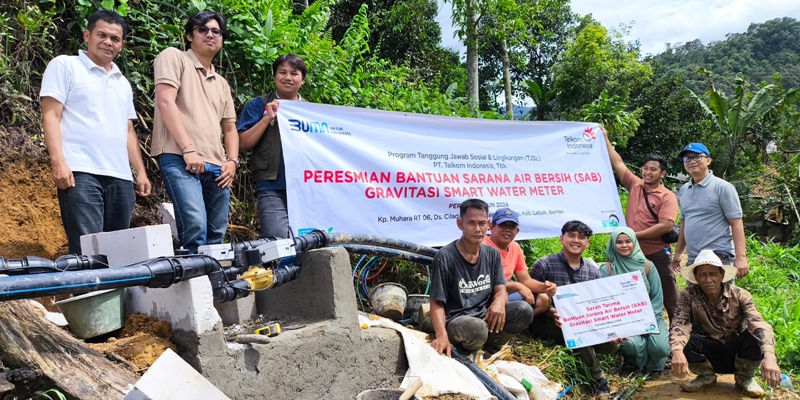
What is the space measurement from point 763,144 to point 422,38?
8.98m

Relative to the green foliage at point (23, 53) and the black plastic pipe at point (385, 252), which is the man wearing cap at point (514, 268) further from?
the green foliage at point (23, 53)

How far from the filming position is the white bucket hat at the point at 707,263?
171 inches

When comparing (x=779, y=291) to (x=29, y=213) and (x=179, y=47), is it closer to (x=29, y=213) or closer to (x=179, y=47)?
(x=179, y=47)

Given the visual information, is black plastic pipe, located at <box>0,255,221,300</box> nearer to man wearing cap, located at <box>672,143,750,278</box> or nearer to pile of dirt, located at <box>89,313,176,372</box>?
pile of dirt, located at <box>89,313,176,372</box>

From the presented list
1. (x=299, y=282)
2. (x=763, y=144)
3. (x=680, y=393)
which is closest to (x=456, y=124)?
(x=299, y=282)

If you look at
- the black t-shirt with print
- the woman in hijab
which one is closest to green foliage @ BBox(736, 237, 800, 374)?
the woman in hijab

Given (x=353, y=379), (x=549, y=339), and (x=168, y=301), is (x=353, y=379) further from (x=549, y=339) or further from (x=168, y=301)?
(x=549, y=339)

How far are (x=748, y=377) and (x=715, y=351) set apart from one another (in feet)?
0.89

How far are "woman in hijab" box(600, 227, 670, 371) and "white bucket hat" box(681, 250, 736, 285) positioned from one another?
0.35 metres

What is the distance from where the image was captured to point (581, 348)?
4520mm

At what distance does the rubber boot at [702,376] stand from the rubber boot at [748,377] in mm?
167

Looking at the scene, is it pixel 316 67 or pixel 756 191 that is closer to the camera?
pixel 316 67

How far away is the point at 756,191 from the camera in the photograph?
12.9m

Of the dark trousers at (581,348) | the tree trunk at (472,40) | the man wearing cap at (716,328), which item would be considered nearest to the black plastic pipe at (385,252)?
the dark trousers at (581,348)
